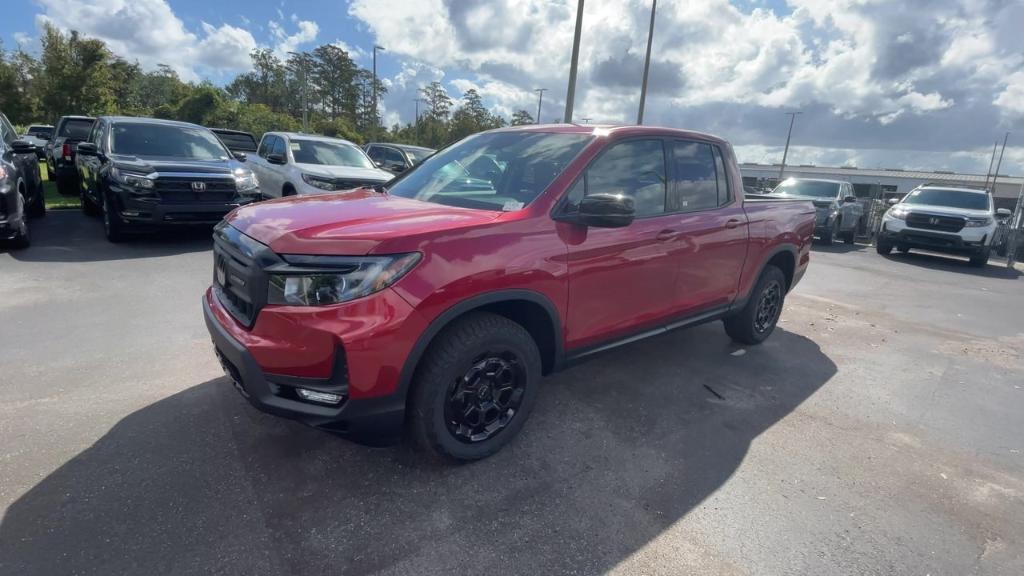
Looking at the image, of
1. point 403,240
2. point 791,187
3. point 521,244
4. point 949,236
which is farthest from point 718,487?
point 791,187

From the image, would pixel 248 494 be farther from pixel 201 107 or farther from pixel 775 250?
pixel 201 107

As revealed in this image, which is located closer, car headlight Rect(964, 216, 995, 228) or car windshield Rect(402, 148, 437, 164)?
car headlight Rect(964, 216, 995, 228)

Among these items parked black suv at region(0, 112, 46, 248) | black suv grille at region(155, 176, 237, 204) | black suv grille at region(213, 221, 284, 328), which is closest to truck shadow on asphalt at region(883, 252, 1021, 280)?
black suv grille at region(213, 221, 284, 328)

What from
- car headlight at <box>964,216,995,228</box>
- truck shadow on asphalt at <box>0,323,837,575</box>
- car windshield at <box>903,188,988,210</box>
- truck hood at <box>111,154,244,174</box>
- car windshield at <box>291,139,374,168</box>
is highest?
car windshield at <box>903,188,988,210</box>

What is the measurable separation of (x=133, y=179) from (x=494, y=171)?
603 centimetres

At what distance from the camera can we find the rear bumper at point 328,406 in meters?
2.29

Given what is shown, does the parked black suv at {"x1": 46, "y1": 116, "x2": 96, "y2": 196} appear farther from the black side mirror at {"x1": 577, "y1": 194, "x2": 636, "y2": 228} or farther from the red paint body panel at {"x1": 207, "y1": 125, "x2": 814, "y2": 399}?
the black side mirror at {"x1": 577, "y1": 194, "x2": 636, "y2": 228}

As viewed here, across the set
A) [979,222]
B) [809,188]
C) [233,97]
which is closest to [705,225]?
[979,222]

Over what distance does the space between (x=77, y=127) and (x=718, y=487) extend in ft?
59.2

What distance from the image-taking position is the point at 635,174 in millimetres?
3475

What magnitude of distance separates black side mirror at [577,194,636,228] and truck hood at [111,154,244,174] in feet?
21.9

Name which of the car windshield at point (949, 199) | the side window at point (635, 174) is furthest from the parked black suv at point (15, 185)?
the car windshield at point (949, 199)

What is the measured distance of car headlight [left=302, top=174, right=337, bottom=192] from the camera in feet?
27.4

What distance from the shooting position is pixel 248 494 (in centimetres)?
247
